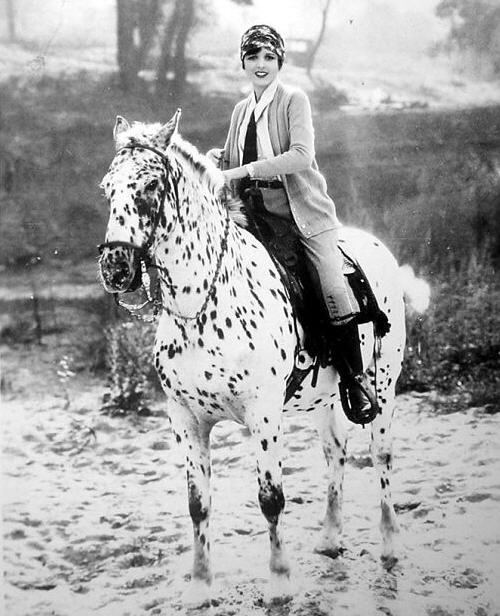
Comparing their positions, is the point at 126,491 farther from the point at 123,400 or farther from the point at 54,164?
the point at 54,164

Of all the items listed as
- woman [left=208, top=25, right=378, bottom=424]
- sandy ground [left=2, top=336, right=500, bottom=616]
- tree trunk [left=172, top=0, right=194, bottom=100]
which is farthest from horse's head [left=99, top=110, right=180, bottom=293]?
sandy ground [left=2, top=336, right=500, bottom=616]

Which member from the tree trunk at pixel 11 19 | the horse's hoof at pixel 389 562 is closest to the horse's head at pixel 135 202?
the tree trunk at pixel 11 19

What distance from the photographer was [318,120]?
2.78m

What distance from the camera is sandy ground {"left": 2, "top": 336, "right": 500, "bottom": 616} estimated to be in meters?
2.49

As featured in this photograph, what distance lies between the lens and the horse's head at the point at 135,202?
1983mm

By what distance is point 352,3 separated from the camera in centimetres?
268

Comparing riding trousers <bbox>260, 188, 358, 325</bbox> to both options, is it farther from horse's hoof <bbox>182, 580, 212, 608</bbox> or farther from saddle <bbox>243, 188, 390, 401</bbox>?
horse's hoof <bbox>182, 580, 212, 608</bbox>

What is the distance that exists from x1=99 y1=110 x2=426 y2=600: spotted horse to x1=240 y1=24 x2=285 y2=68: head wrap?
0.49 m

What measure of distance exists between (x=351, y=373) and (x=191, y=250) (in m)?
0.76

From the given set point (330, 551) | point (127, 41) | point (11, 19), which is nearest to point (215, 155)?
point (127, 41)

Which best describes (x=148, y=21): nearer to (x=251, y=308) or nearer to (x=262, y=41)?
(x=262, y=41)

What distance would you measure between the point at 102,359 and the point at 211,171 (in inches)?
46.8

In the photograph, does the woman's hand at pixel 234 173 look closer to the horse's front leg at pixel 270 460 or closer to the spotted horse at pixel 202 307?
the spotted horse at pixel 202 307

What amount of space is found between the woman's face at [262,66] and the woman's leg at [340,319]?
594mm
